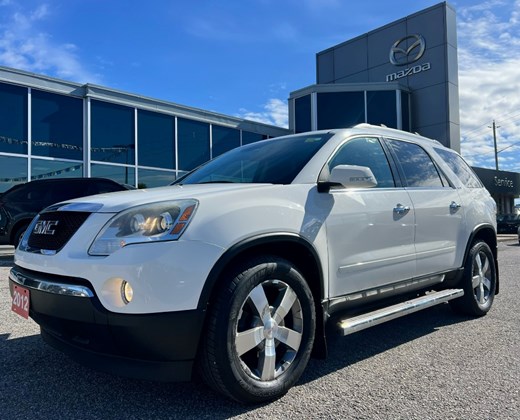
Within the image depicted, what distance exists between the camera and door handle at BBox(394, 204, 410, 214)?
367 cm

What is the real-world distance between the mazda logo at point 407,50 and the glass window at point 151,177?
45.0 ft

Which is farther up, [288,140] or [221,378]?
[288,140]

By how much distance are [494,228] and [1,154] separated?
503 inches

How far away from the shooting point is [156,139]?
16.2 m

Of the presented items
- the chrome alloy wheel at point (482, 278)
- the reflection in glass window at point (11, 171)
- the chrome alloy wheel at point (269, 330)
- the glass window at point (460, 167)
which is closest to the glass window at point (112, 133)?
the reflection in glass window at point (11, 171)

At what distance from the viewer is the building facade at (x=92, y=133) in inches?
525

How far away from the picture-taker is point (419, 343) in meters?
3.96

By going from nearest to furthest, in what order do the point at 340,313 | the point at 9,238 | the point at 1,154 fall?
the point at 340,313, the point at 9,238, the point at 1,154

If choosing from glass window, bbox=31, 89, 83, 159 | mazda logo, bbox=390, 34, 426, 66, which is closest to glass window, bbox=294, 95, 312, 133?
mazda logo, bbox=390, 34, 426, 66

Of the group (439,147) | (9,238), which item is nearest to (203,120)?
(9,238)

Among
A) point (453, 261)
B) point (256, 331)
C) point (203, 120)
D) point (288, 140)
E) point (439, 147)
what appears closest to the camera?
point (256, 331)

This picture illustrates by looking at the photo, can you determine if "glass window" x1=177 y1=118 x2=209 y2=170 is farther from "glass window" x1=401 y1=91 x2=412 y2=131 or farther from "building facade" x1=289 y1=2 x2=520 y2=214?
"glass window" x1=401 y1=91 x2=412 y2=131

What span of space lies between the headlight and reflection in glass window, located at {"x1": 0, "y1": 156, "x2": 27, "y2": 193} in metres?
12.3

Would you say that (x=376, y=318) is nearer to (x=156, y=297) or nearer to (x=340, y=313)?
(x=340, y=313)
